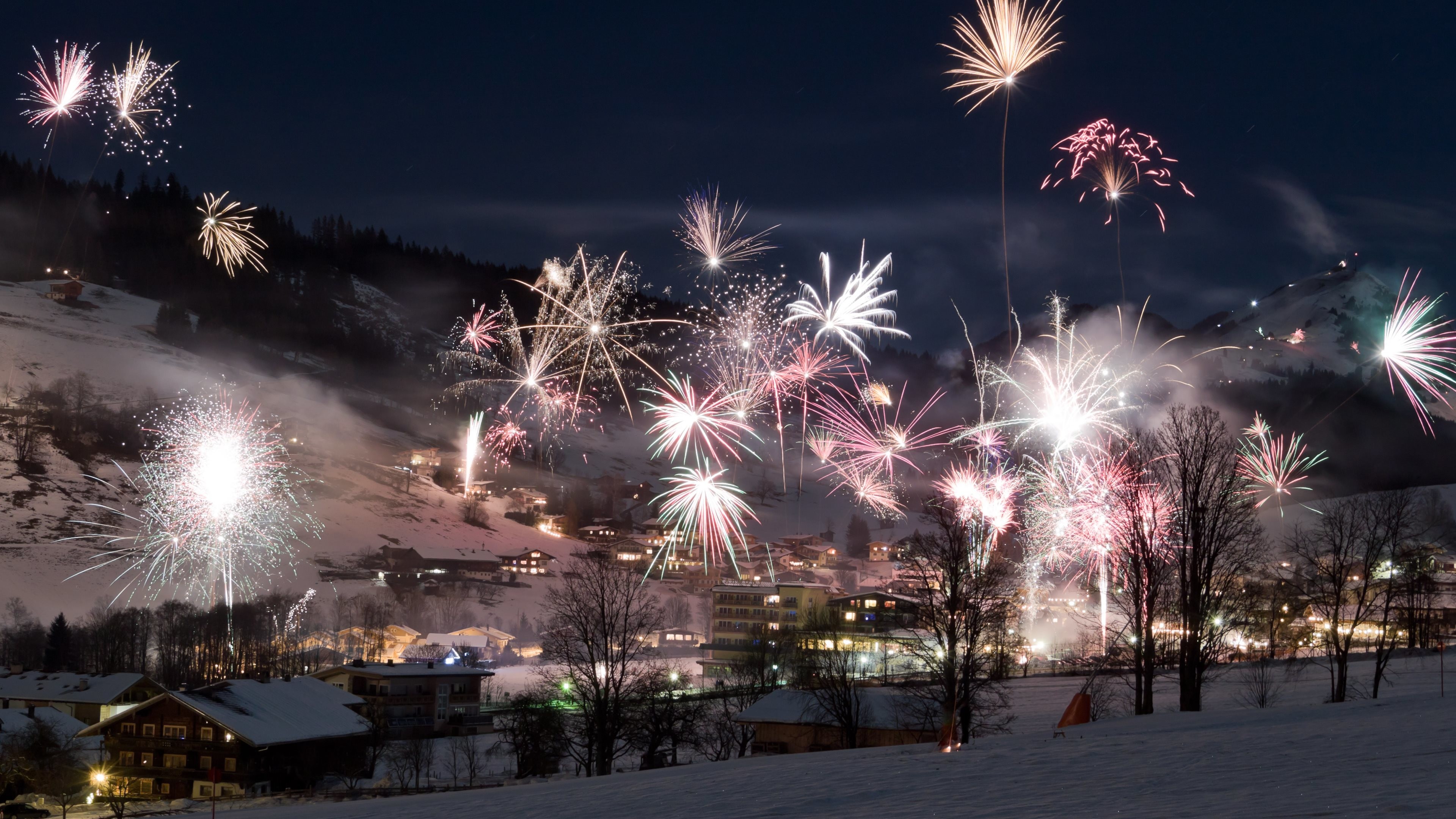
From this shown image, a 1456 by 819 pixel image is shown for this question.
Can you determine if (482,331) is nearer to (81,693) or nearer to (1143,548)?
(1143,548)

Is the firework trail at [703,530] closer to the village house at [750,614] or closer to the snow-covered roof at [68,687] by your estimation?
the village house at [750,614]

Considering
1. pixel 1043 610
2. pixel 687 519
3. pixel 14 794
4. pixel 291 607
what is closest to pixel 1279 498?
pixel 1043 610

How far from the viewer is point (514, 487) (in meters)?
161

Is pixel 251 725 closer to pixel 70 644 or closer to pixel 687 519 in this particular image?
pixel 70 644

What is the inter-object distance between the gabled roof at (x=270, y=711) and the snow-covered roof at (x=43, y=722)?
3.02 feet

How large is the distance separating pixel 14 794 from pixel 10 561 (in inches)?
2368

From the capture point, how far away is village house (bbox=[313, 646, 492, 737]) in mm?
58750

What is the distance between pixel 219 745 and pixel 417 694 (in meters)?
16.9

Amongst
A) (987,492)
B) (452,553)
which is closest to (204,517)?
(452,553)

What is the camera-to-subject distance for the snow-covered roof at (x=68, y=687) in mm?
53812

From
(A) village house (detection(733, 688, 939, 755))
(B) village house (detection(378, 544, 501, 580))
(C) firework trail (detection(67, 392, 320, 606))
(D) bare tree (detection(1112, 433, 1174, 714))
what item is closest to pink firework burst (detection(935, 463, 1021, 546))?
(D) bare tree (detection(1112, 433, 1174, 714))

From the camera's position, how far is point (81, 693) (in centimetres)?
5441

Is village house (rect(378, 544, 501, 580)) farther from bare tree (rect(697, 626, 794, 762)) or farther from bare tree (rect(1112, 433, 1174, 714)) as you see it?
bare tree (rect(1112, 433, 1174, 714))

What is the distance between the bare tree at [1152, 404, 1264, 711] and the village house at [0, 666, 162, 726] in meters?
49.5
